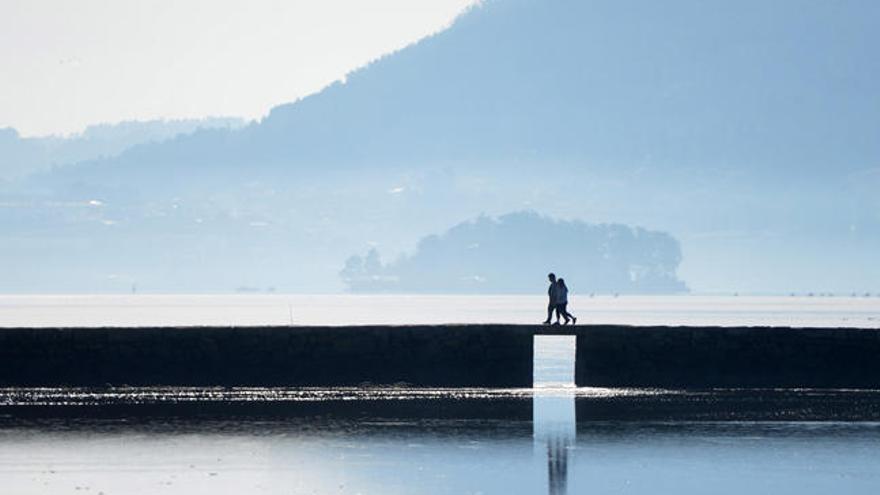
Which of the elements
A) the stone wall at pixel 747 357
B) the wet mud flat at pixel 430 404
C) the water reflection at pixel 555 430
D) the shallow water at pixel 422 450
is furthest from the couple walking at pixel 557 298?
the shallow water at pixel 422 450

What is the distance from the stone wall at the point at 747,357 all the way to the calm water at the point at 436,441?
1.52 feet

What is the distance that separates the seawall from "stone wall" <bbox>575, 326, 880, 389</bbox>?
24 mm

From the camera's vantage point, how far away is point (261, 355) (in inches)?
1825

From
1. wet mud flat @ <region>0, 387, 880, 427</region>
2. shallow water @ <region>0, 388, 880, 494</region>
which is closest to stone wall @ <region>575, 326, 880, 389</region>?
wet mud flat @ <region>0, 387, 880, 427</region>

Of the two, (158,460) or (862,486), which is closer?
(862,486)

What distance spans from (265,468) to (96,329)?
16028 millimetres

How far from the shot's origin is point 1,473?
97.1 ft

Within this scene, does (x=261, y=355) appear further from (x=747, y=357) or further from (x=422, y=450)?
(x=422, y=450)

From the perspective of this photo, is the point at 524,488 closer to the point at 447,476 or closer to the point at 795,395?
the point at 447,476

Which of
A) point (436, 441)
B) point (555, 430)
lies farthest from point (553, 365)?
point (436, 441)

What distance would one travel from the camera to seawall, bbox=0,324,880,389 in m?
45.9

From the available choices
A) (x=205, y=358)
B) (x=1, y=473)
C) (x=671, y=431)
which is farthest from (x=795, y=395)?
(x=1, y=473)

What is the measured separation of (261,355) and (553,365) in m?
42.0

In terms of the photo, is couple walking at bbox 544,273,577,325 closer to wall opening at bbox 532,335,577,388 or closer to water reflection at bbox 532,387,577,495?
water reflection at bbox 532,387,577,495
